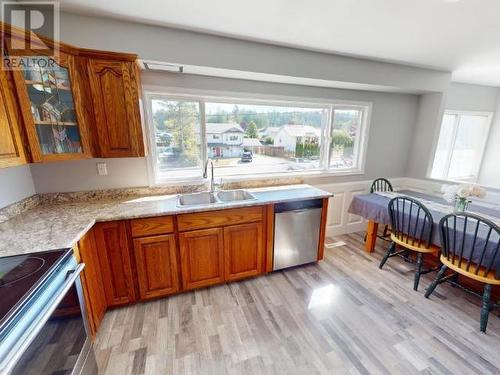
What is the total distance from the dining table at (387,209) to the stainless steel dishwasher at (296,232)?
716mm

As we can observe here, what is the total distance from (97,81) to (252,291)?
2.29 meters

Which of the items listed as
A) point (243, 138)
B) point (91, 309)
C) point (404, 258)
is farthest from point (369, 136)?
point (91, 309)

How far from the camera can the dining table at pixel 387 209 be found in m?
2.15

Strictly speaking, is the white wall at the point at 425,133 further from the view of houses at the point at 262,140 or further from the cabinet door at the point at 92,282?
the cabinet door at the point at 92,282

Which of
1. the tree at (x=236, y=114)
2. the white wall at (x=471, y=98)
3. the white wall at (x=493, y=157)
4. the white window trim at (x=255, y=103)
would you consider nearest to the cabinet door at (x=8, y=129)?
the white window trim at (x=255, y=103)

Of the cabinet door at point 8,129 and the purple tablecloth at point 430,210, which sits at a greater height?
the cabinet door at point 8,129

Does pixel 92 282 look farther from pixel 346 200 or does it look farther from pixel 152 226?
pixel 346 200

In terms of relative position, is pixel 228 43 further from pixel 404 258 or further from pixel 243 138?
pixel 404 258

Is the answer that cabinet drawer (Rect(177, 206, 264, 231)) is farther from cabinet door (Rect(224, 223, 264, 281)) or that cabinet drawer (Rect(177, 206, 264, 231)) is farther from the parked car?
the parked car

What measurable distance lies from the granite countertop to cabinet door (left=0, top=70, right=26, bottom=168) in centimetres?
45

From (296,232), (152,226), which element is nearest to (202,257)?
(152,226)

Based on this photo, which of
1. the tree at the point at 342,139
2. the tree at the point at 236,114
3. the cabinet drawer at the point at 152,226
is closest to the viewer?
the cabinet drawer at the point at 152,226

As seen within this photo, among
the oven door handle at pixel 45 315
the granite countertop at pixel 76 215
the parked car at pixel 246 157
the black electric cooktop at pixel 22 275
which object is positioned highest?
the parked car at pixel 246 157

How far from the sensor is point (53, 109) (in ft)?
5.38
